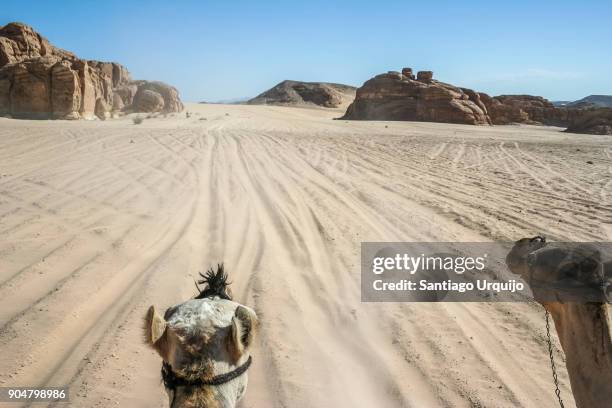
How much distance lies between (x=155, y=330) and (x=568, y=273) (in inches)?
64.3

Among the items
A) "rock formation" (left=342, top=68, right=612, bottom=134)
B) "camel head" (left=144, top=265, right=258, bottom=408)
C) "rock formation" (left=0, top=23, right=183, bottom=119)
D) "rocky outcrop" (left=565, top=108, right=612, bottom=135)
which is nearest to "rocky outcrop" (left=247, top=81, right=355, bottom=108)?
"rock formation" (left=342, top=68, right=612, bottom=134)

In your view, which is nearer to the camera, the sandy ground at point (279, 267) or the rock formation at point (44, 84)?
the sandy ground at point (279, 267)

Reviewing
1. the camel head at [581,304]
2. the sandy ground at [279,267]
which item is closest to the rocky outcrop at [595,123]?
A: the sandy ground at [279,267]

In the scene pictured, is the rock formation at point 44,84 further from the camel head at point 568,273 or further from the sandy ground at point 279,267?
the camel head at point 568,273

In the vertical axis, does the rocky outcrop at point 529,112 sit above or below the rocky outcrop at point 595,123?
above

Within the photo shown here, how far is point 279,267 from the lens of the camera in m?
5.14

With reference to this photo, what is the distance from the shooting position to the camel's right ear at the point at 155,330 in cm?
152

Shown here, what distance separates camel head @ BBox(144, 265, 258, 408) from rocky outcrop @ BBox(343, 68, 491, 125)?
38416 millimetres

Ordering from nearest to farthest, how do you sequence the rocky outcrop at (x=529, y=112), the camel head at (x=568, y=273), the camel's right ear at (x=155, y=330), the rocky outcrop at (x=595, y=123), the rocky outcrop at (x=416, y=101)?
the camel's right ear at (x=155, y=330) < the camel head at (x=568, y=273) < the rocky outcrop at (x=595, y=123) < the rocky outcrop at (x=416, y=101) < the rocky outcrop at (x=529, y=112)

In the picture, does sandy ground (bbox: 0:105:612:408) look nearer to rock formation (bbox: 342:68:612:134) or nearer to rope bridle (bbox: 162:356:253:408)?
rope bridle (bbox: 162:356:253:408)

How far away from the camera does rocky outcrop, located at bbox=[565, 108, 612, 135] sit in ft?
93.3

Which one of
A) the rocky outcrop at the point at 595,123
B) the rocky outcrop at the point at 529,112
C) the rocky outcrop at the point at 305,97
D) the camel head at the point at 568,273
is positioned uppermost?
the rocky outcrop at the point at 305,97

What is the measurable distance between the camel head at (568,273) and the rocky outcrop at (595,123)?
32.4 metres

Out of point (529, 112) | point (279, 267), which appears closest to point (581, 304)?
point (279, 267)
